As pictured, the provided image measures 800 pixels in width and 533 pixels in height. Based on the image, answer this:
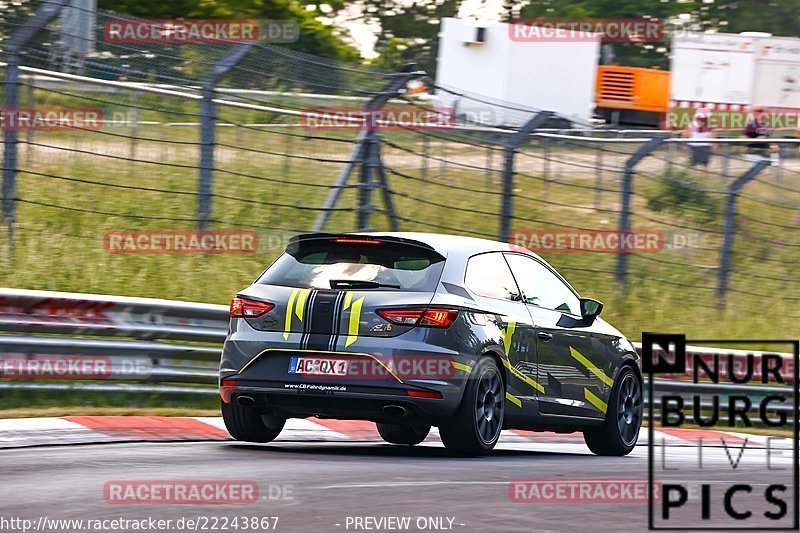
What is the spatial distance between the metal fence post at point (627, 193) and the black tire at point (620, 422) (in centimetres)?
555

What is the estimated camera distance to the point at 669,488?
8297 millimetres

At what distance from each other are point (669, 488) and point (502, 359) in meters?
1.68

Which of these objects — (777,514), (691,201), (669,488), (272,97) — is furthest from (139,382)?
(691,201)

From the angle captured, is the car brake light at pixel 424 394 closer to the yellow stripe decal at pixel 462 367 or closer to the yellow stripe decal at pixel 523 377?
the yellow stripe decal at pixel 462 367

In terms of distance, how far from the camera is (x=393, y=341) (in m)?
9.03

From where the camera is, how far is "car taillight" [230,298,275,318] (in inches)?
366

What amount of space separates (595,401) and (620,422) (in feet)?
1.49

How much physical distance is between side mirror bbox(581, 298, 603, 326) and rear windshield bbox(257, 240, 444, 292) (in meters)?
1.60

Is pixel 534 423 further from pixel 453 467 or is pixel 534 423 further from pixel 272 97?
pixel 272 97

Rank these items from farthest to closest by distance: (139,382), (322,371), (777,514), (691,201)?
(691,201) → (139,382) → (322,371) → (777,514)

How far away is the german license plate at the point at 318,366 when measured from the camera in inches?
357

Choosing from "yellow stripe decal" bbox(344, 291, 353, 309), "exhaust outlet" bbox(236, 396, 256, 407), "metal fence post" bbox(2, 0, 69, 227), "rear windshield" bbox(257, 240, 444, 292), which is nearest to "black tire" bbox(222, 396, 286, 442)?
"exhaust outlet" bbox(236, 396, 256, 407)

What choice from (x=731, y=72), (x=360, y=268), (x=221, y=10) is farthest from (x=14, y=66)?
(x=221, y=10)

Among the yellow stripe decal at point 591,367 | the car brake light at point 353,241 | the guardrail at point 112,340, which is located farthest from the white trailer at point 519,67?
the car brake light at point 353,241
